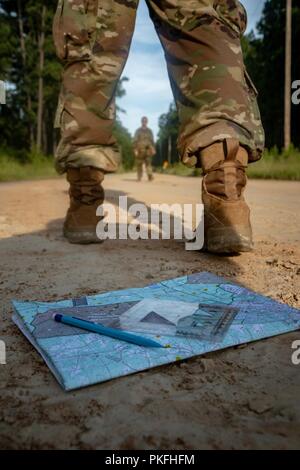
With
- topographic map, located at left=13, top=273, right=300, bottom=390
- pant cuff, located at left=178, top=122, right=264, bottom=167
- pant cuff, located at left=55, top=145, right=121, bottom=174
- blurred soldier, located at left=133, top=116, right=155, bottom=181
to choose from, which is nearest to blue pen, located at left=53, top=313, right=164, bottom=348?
topographic map, located at left=13, top=273, right=300, bottom=390

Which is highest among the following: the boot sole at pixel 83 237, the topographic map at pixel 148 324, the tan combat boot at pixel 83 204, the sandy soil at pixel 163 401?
the tan combat boot at pixel 83 204

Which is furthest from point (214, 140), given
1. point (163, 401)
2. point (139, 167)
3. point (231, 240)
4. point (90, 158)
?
point (139, 167)

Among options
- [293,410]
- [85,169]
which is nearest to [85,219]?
[85,169]

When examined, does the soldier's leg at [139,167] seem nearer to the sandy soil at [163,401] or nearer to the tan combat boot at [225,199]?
the tan combat boot at [225,199]

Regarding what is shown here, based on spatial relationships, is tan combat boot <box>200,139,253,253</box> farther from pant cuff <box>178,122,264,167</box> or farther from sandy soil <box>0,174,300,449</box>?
sandy soil <box>0,174,300,449</box>

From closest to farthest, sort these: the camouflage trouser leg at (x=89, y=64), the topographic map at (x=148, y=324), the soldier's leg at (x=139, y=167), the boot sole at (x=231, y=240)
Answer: the topographic map at (x=148, y=324) → the boot sole at (x=231, y=240) → the camouflage trouser leg at (x=89, y=64) → the soldier's leg at (x=139, y=167)

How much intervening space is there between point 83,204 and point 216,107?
0.71 meters

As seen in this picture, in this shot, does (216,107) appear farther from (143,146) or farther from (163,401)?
(143,146)

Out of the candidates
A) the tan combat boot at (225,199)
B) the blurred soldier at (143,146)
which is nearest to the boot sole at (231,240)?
the tan combat boot at (225,199)

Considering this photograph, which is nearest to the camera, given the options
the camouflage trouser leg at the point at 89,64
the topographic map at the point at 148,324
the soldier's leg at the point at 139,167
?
the topographic map at the point at 148,324

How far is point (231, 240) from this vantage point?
142cm

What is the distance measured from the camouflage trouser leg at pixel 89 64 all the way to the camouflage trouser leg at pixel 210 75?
0.68 ft

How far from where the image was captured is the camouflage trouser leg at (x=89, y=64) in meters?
1.68

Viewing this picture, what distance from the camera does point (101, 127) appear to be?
1742 mm
